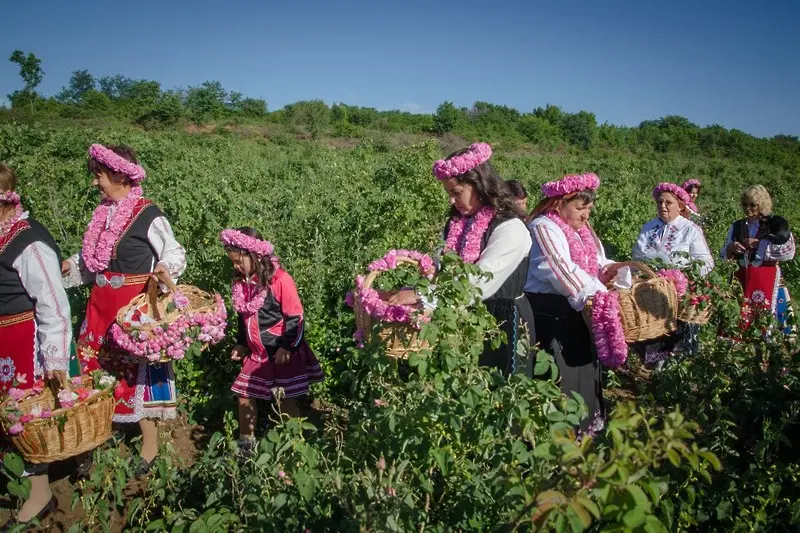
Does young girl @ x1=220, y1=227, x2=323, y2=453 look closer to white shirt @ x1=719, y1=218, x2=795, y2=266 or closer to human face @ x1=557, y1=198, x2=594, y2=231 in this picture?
human face @ x1=557, y1=198, x2=594, y2=231

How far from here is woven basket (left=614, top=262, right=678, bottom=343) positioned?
262 centimetres

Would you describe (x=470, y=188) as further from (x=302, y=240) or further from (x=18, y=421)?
(x=302, y=240)

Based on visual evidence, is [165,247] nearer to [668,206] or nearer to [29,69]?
[668,206]

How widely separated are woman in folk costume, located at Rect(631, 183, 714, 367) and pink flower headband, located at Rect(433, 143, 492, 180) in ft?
6.75

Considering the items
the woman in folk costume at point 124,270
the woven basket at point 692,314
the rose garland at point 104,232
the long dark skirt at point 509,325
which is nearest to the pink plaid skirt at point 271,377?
the woman in folk costume at point 124,270

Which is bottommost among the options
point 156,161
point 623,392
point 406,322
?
point 623,392

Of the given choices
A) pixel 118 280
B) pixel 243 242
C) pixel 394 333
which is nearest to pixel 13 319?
pixel 118 280

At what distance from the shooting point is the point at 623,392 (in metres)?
4.26

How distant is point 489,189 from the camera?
2465 mm

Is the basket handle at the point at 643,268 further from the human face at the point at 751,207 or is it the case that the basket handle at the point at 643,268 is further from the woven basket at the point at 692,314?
the human face at the point at 751,207

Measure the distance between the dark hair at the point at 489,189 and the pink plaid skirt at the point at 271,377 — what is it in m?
1.39

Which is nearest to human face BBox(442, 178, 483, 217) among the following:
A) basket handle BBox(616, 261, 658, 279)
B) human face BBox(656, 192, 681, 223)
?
basket handle BBox(616, 261, 658, 279)

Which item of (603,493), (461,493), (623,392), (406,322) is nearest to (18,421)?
(406,322)

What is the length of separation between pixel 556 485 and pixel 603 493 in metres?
0.12
